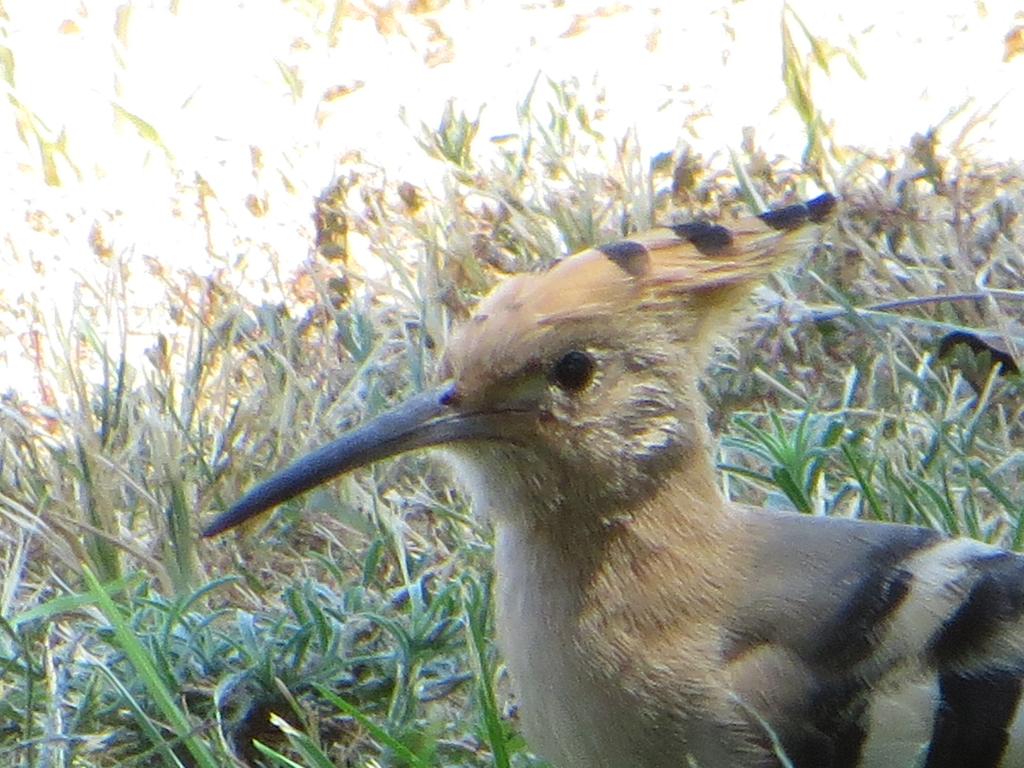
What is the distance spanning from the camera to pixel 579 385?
225cm

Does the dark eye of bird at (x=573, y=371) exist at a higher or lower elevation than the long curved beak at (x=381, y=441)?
higher

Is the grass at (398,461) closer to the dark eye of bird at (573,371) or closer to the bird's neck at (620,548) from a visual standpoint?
the bird's neck at (620,548)

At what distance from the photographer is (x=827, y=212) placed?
235 centimetres

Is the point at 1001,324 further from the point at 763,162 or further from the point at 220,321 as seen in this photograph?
the point at 220,321

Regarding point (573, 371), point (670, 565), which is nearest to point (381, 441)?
point (573, 371)

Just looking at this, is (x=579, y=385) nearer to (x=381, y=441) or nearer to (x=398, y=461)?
(x=381, y=441)

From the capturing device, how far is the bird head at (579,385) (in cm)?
223

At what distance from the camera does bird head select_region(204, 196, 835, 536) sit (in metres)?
2.23

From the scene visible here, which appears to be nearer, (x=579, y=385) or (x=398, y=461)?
(x=579, y=385)

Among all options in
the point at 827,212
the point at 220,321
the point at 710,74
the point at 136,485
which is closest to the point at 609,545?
the point at 827,212

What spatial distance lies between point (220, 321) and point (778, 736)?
1619 millimetres

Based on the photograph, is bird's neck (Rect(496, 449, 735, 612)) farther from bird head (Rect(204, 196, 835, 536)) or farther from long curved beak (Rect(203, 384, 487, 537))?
long curved beak (Rect(203, 384, 487, 537))

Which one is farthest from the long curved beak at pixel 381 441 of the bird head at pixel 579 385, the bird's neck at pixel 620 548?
the bird's neck at pixel 620 548

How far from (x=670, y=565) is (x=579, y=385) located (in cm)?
23
